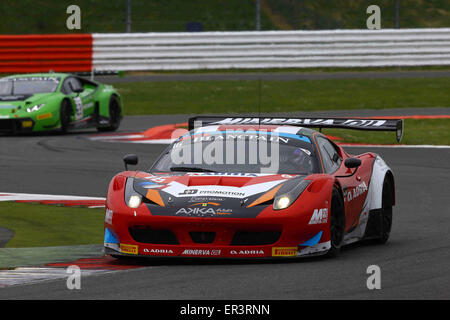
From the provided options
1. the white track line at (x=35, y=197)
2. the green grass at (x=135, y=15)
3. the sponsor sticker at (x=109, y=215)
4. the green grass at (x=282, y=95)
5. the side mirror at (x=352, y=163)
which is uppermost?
the green grass at (x=135, y=15)

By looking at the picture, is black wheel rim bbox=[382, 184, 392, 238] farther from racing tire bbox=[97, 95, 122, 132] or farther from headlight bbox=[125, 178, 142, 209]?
racing tire bbox=[97, 95, 122, 132]

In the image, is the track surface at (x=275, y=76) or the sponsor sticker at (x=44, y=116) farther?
the track surface at (x=275, y=76)

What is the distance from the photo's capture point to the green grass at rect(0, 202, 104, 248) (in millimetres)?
9859

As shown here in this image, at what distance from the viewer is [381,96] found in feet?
89.7

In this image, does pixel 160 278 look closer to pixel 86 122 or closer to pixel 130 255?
pixel 130 255

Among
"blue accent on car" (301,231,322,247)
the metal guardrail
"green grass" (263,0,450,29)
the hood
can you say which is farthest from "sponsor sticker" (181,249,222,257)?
"green grass" (263,0,450,29)

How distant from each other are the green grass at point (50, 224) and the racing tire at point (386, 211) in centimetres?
241

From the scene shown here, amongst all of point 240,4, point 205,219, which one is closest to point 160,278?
point 205,219

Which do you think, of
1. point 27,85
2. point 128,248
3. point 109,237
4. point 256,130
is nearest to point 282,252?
point 128,248

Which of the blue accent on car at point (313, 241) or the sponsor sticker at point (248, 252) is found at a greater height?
the blue accent on car at point (313, 241)

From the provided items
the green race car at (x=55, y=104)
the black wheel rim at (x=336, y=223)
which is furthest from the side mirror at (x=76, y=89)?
the black wheel rim at (x=336, y=223)

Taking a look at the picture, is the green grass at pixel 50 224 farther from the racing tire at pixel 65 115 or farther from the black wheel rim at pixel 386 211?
the racing tire at pixel 65 115

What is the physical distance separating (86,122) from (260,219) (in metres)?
14.0

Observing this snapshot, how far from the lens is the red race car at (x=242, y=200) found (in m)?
8.06
